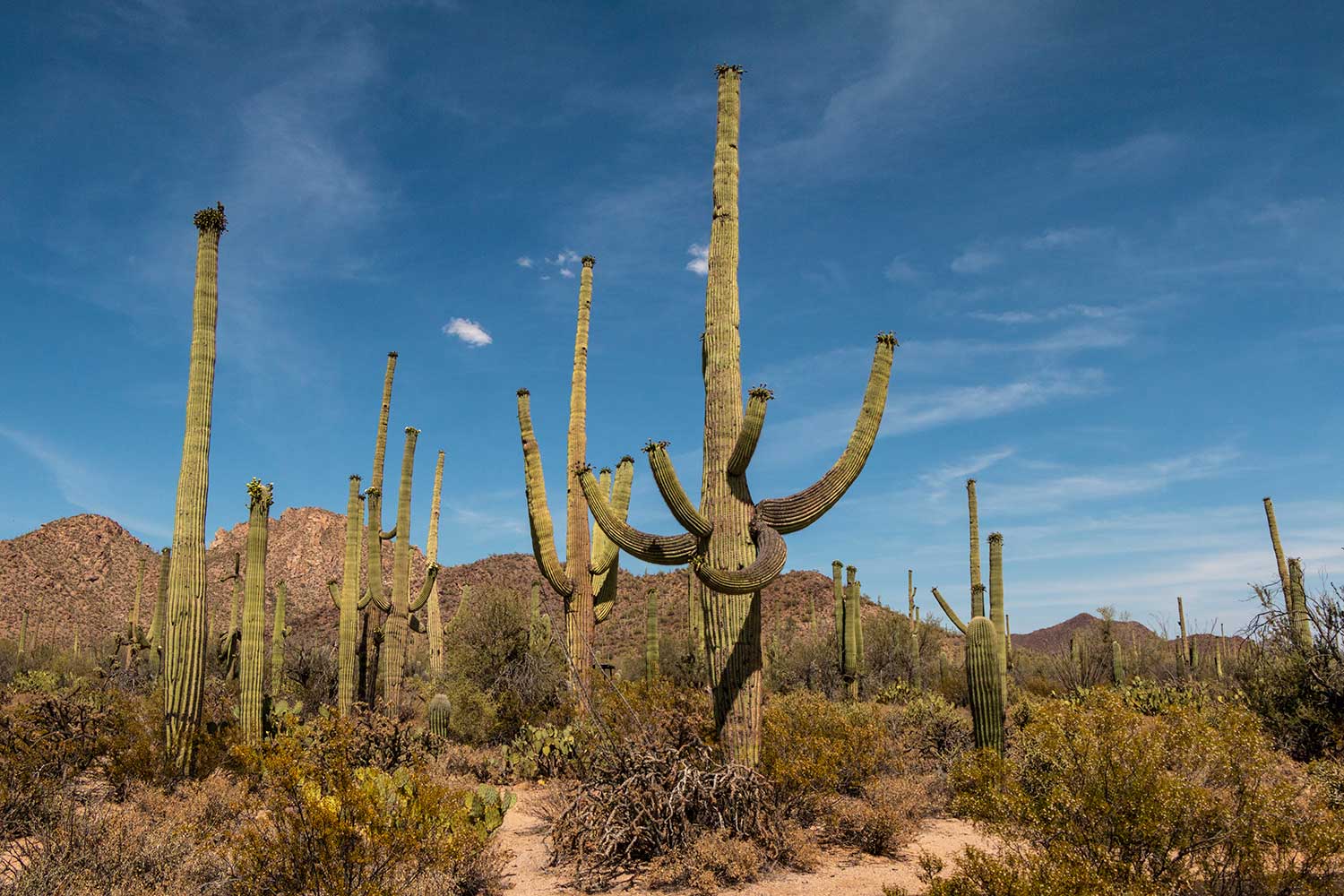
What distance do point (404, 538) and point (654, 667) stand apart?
20.7 feet

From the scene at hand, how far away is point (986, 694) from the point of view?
1164 centimetres

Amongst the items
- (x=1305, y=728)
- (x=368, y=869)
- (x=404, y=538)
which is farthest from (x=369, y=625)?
(x=1305, y=728)

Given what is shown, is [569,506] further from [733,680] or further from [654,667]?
[654,667]

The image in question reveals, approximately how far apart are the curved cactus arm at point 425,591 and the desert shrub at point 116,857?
9.80 metres

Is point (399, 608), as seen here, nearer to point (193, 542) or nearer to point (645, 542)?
point (193, 542)

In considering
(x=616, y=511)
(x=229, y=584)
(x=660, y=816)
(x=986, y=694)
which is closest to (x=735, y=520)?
(x=660, y=816)

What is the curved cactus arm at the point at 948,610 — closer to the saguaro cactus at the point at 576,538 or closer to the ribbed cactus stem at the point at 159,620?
the saguaro cactus at the point at 576,538

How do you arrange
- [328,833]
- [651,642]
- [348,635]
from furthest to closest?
1. [651,642]
2. [348,635]
3. [328,833]

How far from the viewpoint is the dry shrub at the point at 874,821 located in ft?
29.6

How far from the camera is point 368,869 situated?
618 centimetres

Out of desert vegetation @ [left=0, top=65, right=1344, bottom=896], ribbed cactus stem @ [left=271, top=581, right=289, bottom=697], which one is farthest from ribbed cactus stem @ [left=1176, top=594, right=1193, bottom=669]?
ribbed cactus stem @ [left=271, top=581, right=289, bottom=697]

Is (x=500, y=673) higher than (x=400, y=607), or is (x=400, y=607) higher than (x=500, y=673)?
(x=400, y=607)

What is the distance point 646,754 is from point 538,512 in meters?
5.75

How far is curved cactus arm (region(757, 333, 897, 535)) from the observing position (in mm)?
8844
